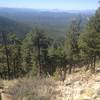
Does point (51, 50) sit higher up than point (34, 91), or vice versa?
point (34, 91)

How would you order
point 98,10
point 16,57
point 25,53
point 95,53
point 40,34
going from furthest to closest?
1. point 16,57
2. point 25,53
3. point 40,34
4. point 95,53
5. point 98,10

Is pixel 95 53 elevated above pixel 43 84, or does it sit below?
below

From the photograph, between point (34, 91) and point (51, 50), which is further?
point (51, 50)

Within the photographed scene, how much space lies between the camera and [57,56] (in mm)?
45281

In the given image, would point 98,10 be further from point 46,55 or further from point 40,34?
point 46,55

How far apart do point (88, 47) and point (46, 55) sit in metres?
16.3

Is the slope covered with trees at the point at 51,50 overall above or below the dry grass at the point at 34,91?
below

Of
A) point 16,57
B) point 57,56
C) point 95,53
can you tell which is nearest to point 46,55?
point 57,56

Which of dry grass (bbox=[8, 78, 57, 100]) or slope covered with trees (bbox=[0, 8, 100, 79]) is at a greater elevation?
dry grass (bbox=[8, 78, 57, 100])

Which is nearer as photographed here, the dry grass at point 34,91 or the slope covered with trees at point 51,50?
the dry grass at point 34,91

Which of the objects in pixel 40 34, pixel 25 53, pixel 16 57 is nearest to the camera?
pixel 40 34

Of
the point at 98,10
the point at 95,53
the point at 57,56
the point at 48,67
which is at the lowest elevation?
the point at 48,67

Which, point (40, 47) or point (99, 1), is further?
point (40, 47)

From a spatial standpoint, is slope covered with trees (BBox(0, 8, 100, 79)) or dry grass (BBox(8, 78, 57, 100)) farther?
slope covered with trees (BBox(0, 8, 100, 79))
